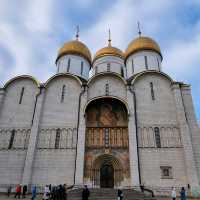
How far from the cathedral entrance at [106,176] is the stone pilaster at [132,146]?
1598 mm

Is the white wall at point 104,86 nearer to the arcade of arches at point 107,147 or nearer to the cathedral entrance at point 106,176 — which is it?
the arcade of arches at point 107,147

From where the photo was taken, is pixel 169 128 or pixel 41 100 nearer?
pixel 169 128

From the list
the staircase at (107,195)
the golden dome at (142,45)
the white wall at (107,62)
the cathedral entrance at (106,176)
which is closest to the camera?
the staircase at (107,195)

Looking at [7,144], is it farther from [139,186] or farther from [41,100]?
[139,186]

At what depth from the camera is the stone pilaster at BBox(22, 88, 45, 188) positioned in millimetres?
13148

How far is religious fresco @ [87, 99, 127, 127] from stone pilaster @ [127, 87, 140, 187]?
0.85 meters

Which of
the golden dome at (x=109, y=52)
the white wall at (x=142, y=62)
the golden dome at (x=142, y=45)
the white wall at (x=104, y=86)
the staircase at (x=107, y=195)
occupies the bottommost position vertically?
the staircase at (x=107, y=195)

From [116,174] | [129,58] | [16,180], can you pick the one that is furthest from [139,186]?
[129,58]

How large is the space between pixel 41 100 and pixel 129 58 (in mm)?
9056

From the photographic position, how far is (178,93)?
607 inches

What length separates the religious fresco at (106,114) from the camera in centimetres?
1527

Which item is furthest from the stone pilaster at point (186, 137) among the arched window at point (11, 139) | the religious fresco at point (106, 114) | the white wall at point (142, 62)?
the arched window at point (11, 139)

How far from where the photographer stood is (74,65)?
20.3 m

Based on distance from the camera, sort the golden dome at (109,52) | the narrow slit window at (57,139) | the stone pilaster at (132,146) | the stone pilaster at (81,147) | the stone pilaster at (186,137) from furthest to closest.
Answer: the golden dome at (109,52) < the narrow slit window at (57,139) < the stone pilaster at (81,147) < the stone pilaster at (132,146) < the stone pilaster at (186,137)
